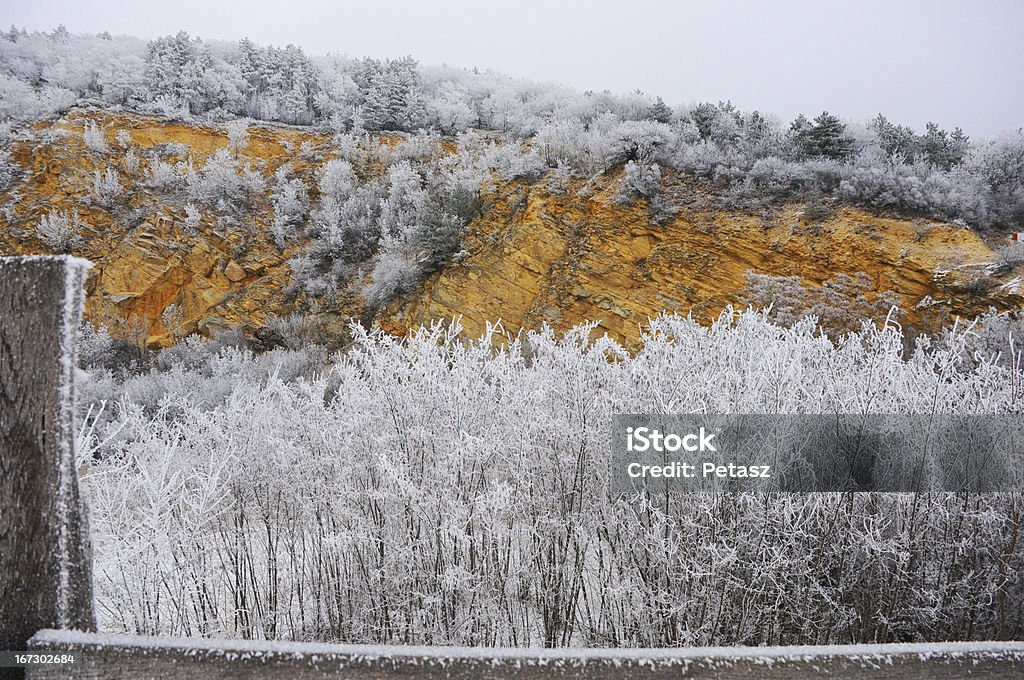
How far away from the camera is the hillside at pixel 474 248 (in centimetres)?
1127

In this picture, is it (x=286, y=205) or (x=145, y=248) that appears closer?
(x=145, y=248)

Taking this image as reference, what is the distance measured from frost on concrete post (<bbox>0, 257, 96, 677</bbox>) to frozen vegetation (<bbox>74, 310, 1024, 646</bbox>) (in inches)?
80.7

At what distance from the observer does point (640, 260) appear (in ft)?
40.9

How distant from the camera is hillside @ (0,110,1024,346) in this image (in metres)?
11.3

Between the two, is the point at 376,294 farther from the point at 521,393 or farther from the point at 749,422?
the point at 749,422

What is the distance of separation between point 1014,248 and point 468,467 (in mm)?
10921

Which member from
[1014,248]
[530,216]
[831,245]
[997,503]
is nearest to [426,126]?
[530,216]

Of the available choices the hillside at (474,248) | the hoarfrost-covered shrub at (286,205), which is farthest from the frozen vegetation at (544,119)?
the hoarfrost-covered shrub at (286,205)

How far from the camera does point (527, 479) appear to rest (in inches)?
175

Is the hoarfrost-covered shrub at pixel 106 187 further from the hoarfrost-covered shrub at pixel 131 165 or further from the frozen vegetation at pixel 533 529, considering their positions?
the frozen vegetation at pixel 533 529

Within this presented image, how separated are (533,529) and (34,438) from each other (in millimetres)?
3025

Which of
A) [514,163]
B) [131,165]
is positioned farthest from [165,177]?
[514,163]

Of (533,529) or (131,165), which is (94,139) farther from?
(533,529)

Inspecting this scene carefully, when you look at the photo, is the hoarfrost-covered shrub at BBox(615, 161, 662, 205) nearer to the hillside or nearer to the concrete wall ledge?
the hillside
